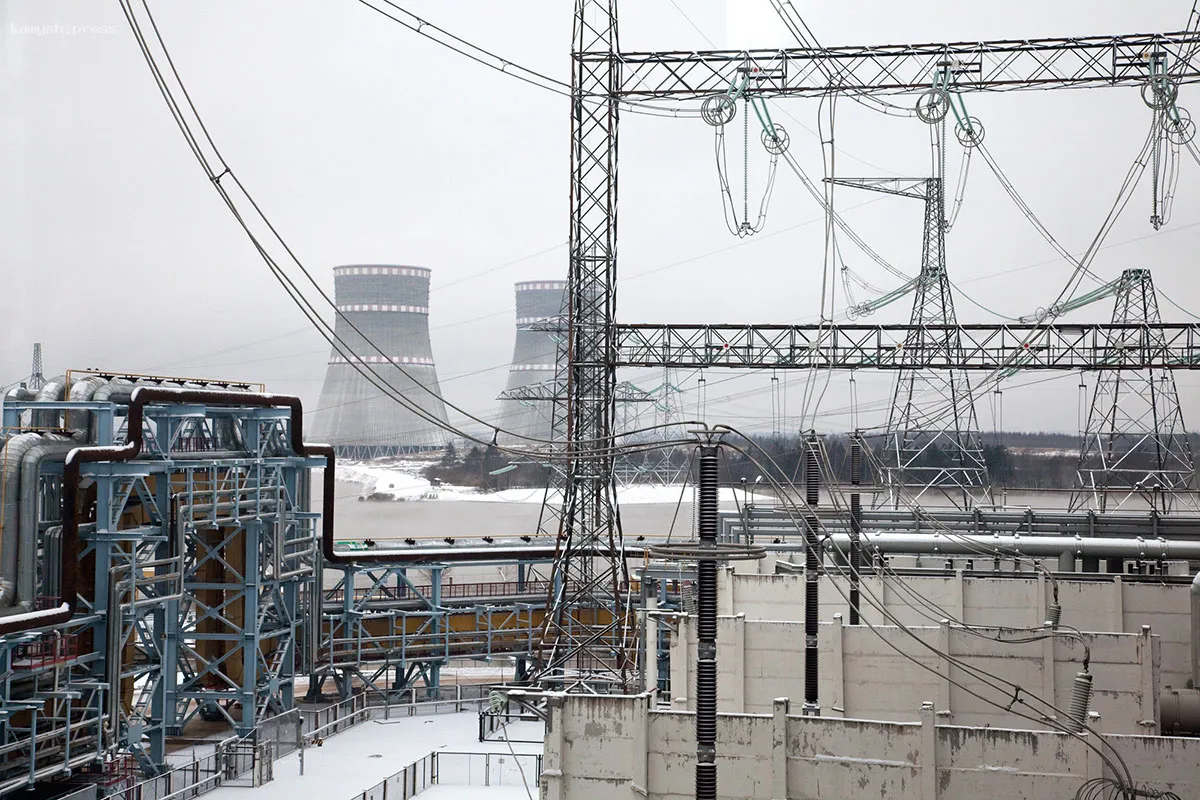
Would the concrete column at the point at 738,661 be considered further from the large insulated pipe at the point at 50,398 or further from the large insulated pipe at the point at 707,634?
the large insulated pipe at the point at 50,398

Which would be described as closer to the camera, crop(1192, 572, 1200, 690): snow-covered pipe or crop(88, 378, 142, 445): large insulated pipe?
crop(1192, 572, 1200, 690): snow-covered pipe

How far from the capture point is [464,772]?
21.7 meters

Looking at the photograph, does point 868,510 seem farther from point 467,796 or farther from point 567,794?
point 567,794

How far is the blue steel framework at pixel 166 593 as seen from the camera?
19969 mm

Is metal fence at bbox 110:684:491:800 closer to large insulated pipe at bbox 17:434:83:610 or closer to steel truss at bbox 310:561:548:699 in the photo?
steel truss at bbox 310:561:548:699

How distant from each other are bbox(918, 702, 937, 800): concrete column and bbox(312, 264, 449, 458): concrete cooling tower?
62.8 metres

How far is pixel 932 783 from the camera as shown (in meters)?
13.6

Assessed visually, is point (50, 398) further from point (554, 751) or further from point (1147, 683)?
point (1147, 683)

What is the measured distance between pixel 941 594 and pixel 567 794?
11.4 meters

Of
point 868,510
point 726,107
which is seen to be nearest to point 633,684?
point 726,107

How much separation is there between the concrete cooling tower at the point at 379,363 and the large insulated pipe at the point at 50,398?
51.3 metres

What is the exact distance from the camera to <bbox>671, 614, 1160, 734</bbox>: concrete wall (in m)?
17.9

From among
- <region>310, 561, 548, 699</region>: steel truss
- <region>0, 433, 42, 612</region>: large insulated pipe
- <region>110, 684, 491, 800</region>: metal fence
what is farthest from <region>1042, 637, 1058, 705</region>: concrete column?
<region>0, 433, 42, 612</region>: large insulated pipe

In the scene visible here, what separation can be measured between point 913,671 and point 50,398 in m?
16.1
